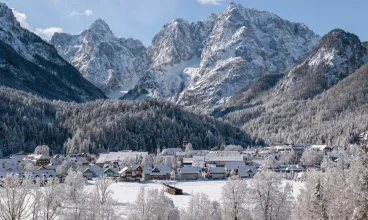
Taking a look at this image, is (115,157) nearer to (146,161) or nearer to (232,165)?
(146,161)

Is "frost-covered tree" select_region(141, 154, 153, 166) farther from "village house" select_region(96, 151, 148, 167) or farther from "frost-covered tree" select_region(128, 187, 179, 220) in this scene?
"frost-covered tree" select_region(128, 187, 179, 220)

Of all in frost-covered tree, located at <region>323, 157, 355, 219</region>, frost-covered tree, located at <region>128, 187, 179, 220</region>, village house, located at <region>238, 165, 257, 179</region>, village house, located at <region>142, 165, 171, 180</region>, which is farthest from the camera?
village house, located at <region>238, 165, 257, 179</region>

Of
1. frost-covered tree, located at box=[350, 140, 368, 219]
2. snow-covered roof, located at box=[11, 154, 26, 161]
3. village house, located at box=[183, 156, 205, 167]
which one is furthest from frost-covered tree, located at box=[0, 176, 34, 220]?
village house, located at box=[183, 156, 205, 167]

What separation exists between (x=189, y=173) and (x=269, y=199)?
8541 centimetres

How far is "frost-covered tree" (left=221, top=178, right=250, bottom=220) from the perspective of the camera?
60.2 metres

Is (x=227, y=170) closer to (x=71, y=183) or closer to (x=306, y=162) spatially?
(x=306, y=162)

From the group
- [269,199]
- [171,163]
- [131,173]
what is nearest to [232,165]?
[171,163]

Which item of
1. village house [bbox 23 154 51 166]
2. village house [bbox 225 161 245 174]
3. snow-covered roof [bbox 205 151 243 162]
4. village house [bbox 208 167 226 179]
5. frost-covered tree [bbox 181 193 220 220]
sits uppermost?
snow-covered roof [bbox 205 151 243 162]

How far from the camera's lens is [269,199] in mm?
59812

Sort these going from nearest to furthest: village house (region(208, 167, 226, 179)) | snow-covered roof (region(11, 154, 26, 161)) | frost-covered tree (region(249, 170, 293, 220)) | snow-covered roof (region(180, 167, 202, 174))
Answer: frost-covered tree (region(249, 170, 293, 220)), snow-covered roof (region(180, 167, 202, 174)), village house (region(208, 167, 226, 179)), snow-covered roof (region(11, 154, 26, 161))

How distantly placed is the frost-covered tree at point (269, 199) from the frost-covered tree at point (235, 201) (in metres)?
1.10

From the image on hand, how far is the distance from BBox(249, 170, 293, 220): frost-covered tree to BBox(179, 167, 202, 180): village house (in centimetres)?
8164

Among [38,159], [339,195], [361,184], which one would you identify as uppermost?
[38,159]

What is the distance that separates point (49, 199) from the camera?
54938 millimetres
